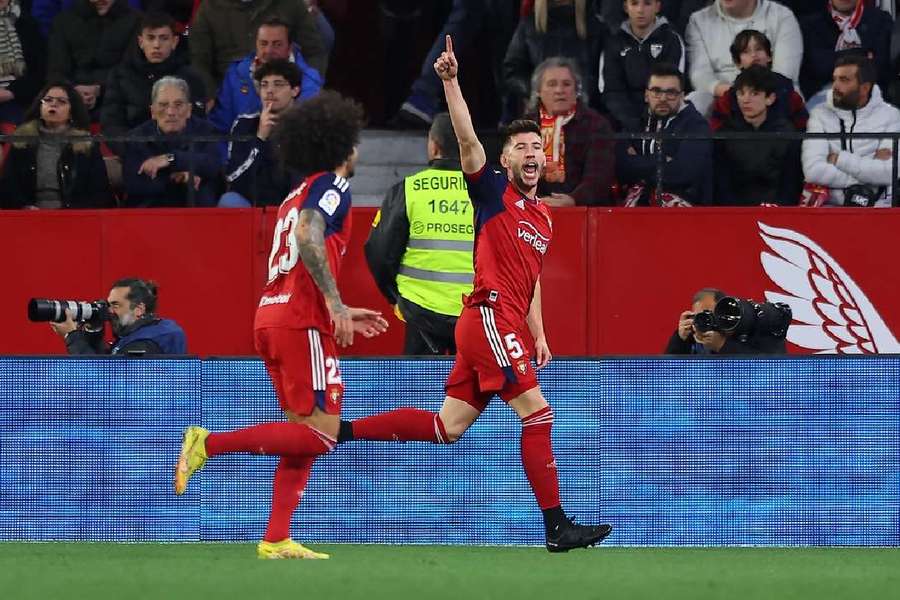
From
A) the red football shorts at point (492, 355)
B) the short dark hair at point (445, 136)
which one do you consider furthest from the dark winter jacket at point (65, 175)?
the red football shorts at point (492, 355)

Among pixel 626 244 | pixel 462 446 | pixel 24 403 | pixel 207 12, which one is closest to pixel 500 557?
Result: pixel 462 446

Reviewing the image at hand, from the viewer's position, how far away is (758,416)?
407 inches

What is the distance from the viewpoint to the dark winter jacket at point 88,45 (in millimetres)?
14694

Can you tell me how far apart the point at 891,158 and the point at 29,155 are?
5.77 meters

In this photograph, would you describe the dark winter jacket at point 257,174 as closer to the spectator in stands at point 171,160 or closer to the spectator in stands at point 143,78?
the spectator in stands at point 171,160

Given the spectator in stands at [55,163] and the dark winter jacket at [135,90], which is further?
the dark winter jacket at [135,90]

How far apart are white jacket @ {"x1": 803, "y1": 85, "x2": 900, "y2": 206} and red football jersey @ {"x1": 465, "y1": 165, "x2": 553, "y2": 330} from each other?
4.16 metres

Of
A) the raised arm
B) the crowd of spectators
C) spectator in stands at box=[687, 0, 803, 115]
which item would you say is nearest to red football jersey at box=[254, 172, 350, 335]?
the raised arm

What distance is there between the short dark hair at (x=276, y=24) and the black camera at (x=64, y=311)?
3.31 m

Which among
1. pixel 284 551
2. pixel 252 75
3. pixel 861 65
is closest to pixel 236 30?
pixel 252 75

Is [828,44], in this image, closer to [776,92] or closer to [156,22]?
[776,92]

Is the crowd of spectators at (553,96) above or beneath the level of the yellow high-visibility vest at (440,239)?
above

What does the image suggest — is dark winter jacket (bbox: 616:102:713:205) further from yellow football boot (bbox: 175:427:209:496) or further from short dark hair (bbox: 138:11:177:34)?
yellow football boot (bbox: 175:427:209:496)

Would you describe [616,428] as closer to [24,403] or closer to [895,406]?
[895,406]
